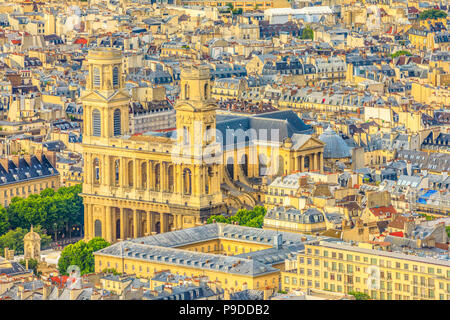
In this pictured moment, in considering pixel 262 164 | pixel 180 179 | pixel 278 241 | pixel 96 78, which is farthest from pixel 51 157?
pixel 278 241

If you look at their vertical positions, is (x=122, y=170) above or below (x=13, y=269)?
above

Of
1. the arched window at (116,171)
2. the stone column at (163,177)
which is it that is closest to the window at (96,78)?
the arched window at (116,171)

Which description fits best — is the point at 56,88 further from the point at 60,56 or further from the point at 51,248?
the point at 51,248

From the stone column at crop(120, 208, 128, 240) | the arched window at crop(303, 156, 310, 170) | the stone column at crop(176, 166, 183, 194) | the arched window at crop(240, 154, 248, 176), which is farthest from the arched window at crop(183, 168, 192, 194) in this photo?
the arched window at crop(303, 156, 310, 170)

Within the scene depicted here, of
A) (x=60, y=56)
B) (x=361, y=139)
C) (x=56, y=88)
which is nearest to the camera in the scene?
(x=361, y=139)

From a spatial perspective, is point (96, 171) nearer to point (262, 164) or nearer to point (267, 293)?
point (262, 164)

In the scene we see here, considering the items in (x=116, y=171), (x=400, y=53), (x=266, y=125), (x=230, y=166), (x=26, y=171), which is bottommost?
(x=26, y=171)
